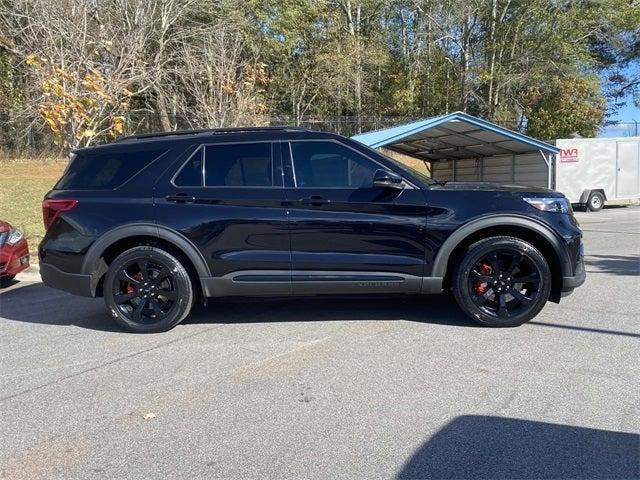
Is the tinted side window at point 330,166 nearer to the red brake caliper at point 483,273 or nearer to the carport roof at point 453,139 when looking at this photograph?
the red brake caliper at point 483,273

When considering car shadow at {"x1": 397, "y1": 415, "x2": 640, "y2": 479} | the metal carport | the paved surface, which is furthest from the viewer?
the metal carport

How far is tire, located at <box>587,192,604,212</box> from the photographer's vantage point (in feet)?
63.4

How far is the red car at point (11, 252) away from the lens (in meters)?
7.50

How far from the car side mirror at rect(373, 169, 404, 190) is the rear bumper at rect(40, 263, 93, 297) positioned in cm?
291

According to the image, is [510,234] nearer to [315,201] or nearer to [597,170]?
[315,201]

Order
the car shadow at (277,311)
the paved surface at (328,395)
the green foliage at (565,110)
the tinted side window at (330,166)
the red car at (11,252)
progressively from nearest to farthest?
1. the paved surface at (328,395)
2. the tinted side window at (330,166)
3. the car shadow at (277,311)
4. the red car at (11,252)
5. the green foliage at (565,110)

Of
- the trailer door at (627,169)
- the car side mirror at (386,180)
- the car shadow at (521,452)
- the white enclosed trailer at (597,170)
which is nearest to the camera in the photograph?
the car shadow at (521,452)

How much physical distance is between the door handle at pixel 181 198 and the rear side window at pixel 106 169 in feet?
1.46

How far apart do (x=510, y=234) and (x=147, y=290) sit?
11.6ft

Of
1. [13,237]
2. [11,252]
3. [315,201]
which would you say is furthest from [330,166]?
[13,237]

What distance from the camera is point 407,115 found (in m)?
31.6

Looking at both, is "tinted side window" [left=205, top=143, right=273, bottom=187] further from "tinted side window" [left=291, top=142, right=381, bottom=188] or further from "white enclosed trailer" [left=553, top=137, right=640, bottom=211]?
"white enclosed trailer" [left=553, top=137, right=640, bottom=211]

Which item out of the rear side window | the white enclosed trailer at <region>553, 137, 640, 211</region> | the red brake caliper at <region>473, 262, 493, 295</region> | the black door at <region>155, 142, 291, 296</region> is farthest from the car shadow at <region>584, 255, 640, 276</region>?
the white enclosed trailer at <region>553, 137, 640, 211</region>

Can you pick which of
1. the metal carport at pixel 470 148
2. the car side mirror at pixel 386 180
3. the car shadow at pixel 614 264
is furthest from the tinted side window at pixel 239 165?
the metal carport at pixel 470 148
